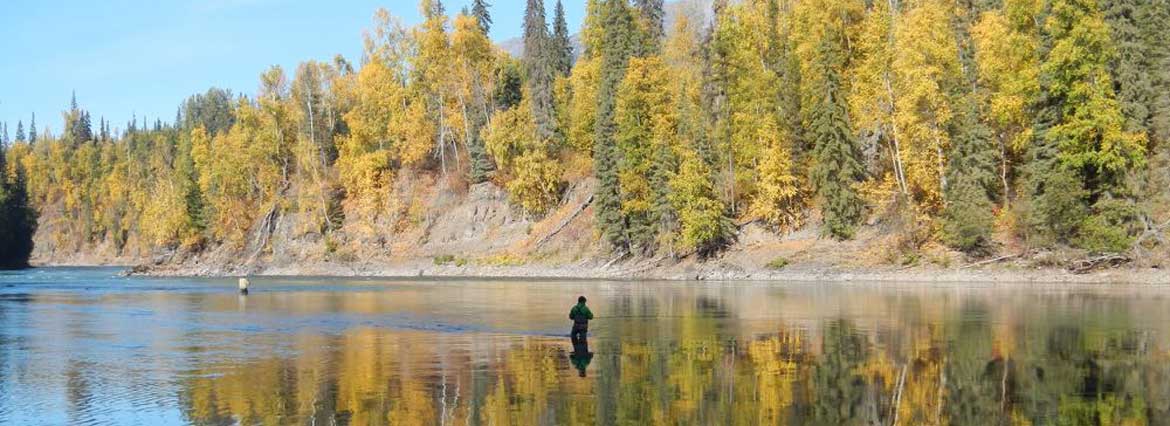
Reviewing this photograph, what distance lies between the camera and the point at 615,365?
85.7 feet

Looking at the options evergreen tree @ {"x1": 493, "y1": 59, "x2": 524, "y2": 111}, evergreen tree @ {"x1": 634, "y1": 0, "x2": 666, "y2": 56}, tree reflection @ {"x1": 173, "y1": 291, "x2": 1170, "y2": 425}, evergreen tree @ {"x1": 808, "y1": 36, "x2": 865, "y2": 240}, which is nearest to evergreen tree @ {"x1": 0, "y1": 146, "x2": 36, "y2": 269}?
evergreen tree @ {"x1": 493, "y1": 59, "x2": 524, "y2": 111}

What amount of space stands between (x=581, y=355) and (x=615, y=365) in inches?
96.4

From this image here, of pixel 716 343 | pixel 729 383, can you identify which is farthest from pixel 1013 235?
pixel 729 383

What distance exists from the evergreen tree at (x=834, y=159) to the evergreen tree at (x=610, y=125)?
17.7 m

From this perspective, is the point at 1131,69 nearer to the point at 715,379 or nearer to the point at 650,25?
the point at 715,379

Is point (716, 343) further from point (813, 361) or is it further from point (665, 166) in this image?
point (665, 166)

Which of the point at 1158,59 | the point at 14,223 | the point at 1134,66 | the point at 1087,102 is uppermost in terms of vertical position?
the point at 1158,59

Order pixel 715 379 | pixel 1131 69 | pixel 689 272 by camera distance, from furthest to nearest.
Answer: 1. pixel 689 272
2. pixel 1131 69
3. pixel 715 379

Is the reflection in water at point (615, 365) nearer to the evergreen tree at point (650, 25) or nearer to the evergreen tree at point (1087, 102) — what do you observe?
the evergreen tree at point (1087, 102)

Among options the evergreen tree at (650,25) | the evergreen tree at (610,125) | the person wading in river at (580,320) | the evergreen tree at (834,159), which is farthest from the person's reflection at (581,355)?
the evergreen tree at (650,25)

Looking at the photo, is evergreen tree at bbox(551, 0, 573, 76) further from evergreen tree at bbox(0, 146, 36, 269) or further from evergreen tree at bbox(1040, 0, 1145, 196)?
evergreen tree at bbox(0, 146, 36, 269)

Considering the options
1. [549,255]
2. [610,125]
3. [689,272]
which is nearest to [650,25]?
[610,125]

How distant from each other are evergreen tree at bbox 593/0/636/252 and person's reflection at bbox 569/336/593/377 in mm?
54542

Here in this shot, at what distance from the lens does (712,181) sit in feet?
268
